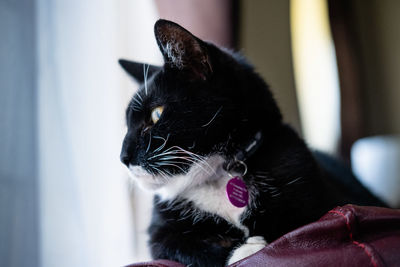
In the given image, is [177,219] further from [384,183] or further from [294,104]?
[294,104]

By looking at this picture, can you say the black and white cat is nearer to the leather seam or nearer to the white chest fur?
the white chest fur

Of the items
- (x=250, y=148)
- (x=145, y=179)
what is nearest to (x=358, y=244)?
(x=250, y=148)

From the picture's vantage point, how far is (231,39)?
202 cm

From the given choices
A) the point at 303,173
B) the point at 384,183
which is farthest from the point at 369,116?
the point at 303,173

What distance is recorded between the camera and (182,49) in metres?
0.77

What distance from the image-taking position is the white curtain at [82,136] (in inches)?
36.8

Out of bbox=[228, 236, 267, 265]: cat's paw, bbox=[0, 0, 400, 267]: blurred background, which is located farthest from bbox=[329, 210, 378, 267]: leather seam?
bbox=[0, 0, 400, 267]: blurred background

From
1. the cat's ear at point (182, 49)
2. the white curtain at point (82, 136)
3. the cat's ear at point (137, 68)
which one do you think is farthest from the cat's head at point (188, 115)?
the white curtain at point (82, 136)

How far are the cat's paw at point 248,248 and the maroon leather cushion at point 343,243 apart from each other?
0.34ft

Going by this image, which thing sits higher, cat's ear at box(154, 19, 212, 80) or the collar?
cat's ear at box(154, 19, 212, 80)

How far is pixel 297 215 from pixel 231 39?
4.92 feet

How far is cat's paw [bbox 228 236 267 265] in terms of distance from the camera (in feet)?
2.12

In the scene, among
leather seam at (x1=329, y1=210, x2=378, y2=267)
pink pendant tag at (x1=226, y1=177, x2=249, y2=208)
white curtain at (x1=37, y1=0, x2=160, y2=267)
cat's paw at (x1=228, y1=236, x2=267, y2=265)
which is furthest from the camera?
white curtain at (x1=37, y1=0, x2=160, y2=267)

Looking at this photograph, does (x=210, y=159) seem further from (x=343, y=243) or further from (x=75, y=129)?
(x=75, y=129)
